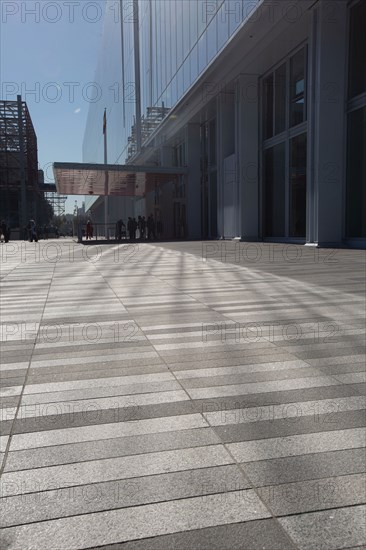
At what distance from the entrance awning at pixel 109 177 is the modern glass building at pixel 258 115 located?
153cm

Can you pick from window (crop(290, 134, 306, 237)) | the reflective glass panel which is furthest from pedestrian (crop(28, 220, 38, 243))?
the reflective glass panel

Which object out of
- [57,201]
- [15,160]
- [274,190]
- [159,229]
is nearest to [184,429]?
[274,190]

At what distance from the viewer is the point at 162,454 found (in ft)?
9.02

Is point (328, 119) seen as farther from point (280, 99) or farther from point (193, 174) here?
point (193, 174)

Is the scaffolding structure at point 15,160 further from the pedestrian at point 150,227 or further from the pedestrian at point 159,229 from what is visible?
the pedestrian at point 150,227

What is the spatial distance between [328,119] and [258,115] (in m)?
7.96

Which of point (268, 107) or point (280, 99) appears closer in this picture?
point (280, 99)

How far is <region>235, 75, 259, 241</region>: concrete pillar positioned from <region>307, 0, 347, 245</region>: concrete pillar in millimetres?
6758

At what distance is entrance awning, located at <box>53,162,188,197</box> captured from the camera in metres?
29.8

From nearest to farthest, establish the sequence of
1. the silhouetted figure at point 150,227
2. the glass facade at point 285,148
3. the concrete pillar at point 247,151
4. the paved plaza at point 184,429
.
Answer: the paved plaza at point 184,429
the glass facade at point 285,148
the concrete pillar at point 247,151
the silhouetted figure at point 150,227

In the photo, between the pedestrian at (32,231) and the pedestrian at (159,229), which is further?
the pedestrian at (159,229)

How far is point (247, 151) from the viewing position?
24.2 metres

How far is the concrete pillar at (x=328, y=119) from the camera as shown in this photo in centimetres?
1673

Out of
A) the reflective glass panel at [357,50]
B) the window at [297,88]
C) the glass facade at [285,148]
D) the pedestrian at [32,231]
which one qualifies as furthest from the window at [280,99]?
the pedestrian at [32,231]
